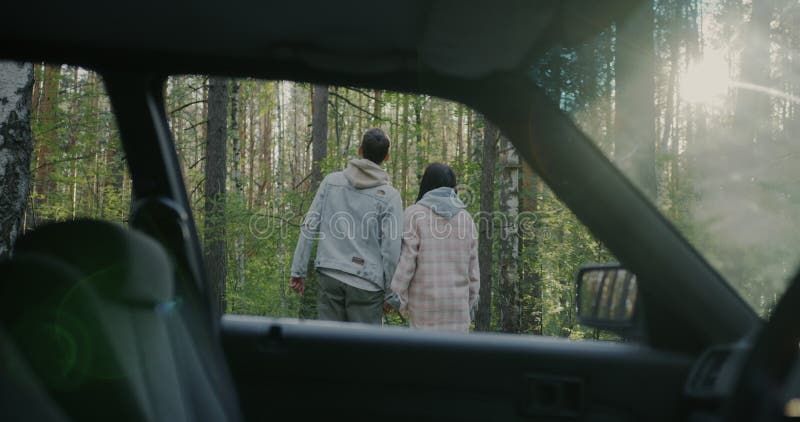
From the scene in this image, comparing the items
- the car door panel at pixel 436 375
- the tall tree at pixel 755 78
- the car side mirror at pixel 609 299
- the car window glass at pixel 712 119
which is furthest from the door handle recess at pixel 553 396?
the tall tree at pixel 755 78

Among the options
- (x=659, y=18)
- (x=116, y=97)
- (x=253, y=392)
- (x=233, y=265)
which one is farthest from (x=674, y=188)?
(x=233, y=265)

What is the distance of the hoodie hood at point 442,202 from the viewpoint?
4.80 m

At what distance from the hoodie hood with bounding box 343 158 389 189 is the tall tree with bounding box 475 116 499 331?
514cm

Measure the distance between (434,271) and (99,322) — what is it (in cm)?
345

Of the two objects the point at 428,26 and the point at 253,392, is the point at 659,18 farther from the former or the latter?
the point at 253,392

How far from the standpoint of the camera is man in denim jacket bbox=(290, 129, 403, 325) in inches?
194

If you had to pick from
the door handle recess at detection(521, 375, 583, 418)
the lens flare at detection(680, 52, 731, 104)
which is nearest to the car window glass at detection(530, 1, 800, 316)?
the lens flare at detection(680, 52, 731, 104)

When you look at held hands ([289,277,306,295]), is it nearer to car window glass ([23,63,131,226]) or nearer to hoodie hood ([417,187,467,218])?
hoodie hood ([417,187,467,218])

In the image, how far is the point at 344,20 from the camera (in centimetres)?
166

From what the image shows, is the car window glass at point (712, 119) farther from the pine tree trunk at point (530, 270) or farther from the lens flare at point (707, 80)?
the pine tree trunk at point (530, 270)

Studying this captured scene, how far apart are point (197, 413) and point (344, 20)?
1067 millimetres

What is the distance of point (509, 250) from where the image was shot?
9727mm

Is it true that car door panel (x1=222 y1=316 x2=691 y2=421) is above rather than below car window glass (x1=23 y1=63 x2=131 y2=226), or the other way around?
below

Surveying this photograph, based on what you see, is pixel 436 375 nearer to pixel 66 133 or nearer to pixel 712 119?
pixel 712 119
